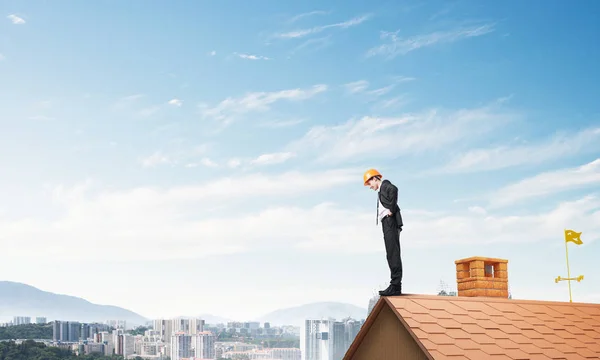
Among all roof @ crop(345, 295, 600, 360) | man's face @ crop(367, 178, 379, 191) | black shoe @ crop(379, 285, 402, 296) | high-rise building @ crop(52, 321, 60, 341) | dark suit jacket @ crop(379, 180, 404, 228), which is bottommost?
high-rise building @ crop(52, 321, 60, 341)

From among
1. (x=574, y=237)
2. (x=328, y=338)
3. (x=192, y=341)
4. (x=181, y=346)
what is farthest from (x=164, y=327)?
(x=574, y=237)

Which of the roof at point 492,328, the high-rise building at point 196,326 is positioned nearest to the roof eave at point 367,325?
the roof at point 492,328

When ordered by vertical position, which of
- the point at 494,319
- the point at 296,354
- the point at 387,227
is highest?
the point at 387,227

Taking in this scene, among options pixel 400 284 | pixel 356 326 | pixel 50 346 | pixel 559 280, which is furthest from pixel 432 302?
pixel 356 326

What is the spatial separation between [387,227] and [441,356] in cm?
229

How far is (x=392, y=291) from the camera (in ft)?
32.1

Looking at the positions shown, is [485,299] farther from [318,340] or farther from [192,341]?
[192,341]

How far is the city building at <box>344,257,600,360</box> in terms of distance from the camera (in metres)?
8.99

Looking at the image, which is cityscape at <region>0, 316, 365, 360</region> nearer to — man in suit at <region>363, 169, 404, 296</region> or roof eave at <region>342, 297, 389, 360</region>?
roof eave at <region>342, 297, 389, 360</region>

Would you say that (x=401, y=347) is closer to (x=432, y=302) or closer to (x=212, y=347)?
(x=432, y=302)

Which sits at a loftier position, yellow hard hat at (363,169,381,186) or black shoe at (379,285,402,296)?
yellow hard hat at (363,169,381,186)

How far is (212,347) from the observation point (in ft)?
484

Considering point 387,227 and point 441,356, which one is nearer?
point 441,356

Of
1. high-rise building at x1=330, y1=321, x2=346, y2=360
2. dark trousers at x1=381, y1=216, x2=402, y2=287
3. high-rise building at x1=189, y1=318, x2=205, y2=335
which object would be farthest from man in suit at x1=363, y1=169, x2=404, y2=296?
high-rise building at x1=189, y1=318, x2=205, y2=335
